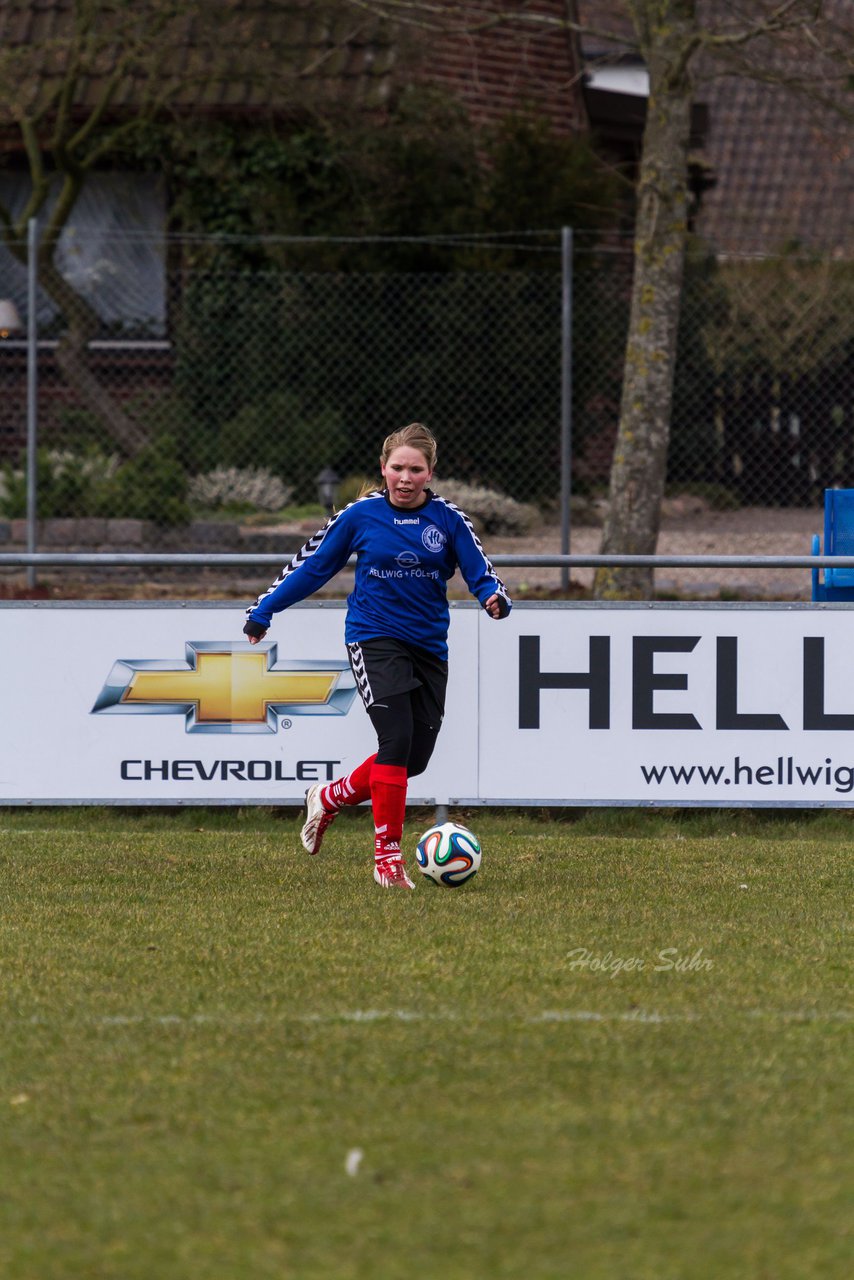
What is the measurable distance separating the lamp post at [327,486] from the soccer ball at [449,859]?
8906mm

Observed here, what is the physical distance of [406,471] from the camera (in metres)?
7.68

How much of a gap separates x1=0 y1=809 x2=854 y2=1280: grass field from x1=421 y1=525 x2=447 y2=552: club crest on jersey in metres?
1.42

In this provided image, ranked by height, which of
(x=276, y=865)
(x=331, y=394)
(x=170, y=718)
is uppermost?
(x=331, y=394)

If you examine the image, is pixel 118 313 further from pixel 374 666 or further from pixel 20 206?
pixel 374 666

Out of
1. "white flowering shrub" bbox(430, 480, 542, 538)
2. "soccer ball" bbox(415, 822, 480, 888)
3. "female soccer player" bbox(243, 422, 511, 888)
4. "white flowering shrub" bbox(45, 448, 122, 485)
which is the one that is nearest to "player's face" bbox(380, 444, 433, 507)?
"female soccer player" bbox(243, 422, 511, 888)

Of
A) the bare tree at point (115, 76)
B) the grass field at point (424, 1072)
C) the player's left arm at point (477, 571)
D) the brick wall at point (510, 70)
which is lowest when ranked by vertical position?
the grass field at point (424, 1072)

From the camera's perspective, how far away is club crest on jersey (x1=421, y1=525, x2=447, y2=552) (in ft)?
25.6

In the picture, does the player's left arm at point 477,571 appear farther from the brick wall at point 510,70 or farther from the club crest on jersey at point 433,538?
the brick wall at point 510,70

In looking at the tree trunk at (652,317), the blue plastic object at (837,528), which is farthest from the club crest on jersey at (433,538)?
the tree trunk at (652,317)

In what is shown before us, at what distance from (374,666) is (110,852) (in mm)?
1802

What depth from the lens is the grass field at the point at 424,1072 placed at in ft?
11.9

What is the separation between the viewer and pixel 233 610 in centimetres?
923

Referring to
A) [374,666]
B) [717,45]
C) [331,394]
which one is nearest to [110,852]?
[374,666]

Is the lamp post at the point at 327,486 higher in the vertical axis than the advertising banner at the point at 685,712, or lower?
higher
